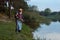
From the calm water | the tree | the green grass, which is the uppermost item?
the tree

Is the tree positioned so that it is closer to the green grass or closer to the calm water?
the calm water

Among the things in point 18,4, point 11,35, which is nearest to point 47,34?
point 11,35

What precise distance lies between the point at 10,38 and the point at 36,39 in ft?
17.8

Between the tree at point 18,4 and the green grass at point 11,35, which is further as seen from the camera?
the tree at point 18,4

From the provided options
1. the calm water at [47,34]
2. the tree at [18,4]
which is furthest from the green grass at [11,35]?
the tree at [18,4]

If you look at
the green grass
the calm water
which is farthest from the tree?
the green grass

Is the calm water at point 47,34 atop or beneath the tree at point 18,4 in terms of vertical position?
beneath

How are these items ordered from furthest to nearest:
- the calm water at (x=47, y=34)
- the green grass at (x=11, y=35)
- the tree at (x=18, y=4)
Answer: the tree at (x=18, y=4), the calm water at (x=47, y=34), the green grass at (x=11, y=35)

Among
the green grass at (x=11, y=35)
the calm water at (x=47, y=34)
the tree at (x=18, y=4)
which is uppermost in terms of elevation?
the tree at (x=18, y=4)

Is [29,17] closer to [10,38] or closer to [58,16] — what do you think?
[10,38]

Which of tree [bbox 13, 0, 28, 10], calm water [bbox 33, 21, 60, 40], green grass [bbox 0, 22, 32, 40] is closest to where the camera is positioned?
green grass [bbox 0, 22, 32, 40]

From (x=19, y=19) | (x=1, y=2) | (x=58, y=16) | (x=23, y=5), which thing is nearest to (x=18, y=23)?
(x=19, y=19)

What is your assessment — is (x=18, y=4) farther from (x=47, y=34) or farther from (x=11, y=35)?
(x=11, y=35)

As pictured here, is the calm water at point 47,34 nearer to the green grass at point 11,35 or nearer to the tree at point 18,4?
the green grass at point 11,35
